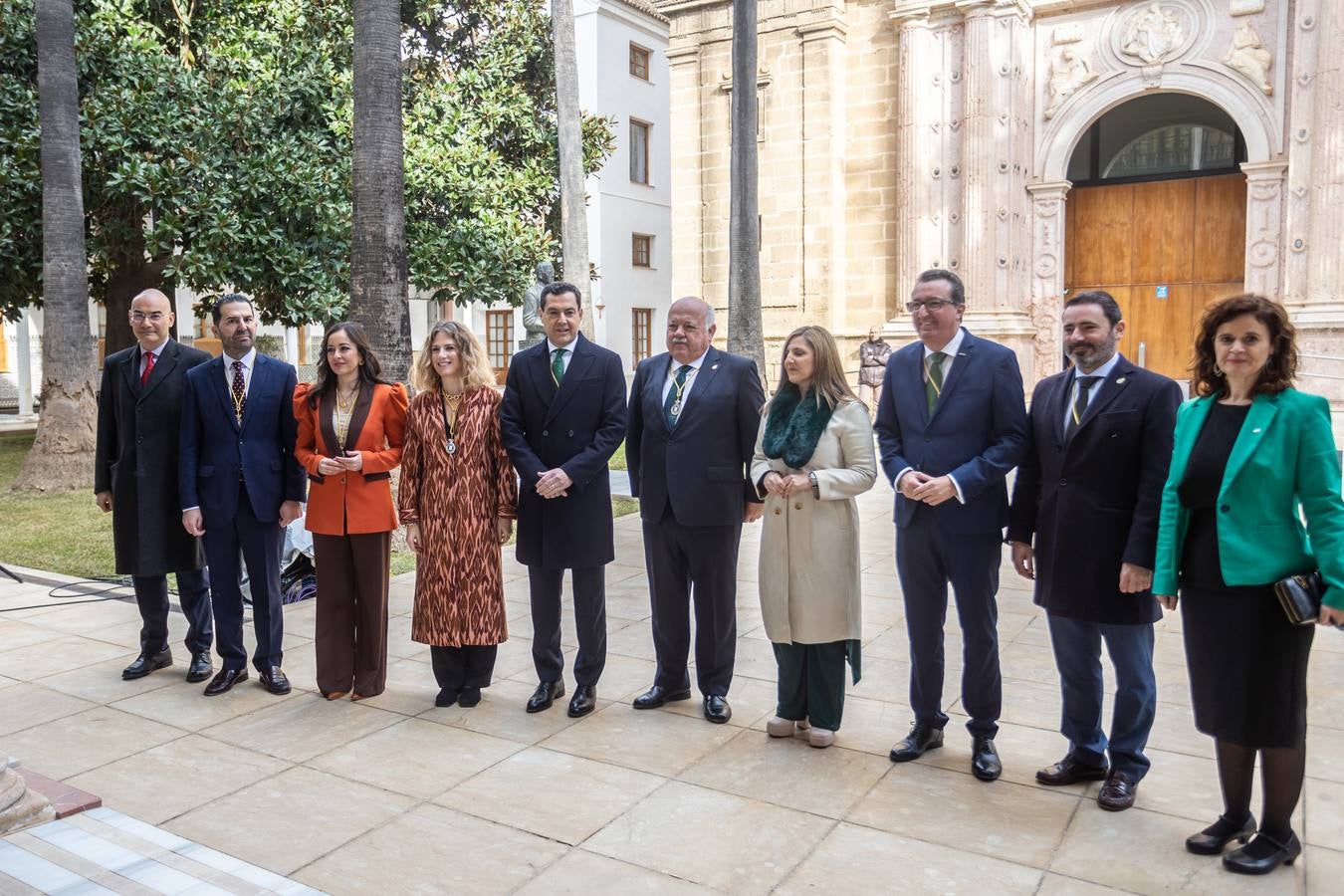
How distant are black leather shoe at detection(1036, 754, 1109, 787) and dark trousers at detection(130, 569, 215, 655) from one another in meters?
4.10

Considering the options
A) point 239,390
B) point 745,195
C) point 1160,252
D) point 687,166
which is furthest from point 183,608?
point 1160,252

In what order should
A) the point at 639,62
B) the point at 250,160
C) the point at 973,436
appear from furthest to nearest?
the point at 639,62
the point at 250,160
the point at 973,436

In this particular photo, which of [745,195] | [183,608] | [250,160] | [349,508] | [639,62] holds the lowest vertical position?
[183,608]

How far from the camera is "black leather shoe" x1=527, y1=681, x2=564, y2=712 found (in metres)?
5.11

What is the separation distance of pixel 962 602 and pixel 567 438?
6.32ft

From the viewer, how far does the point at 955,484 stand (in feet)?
13.6

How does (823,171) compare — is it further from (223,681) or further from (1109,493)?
(1109,493)

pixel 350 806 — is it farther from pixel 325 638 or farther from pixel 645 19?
pixel 645 19

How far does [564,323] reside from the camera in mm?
5027

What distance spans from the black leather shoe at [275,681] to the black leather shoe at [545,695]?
123 centimetres

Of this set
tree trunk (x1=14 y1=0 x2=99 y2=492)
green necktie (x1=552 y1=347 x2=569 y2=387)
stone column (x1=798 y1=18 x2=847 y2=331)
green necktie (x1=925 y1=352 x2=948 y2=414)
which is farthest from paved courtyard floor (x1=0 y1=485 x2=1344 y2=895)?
stone column (x1=798 y1=18 x2=847 y2=331)

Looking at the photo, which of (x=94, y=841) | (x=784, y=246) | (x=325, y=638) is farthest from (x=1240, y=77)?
(x=94, y=841)

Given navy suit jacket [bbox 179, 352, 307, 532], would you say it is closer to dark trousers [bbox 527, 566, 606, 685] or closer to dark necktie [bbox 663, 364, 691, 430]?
dark trousers [bbox 527, 566, 606, 685]

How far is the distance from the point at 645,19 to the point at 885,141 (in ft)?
53.9
